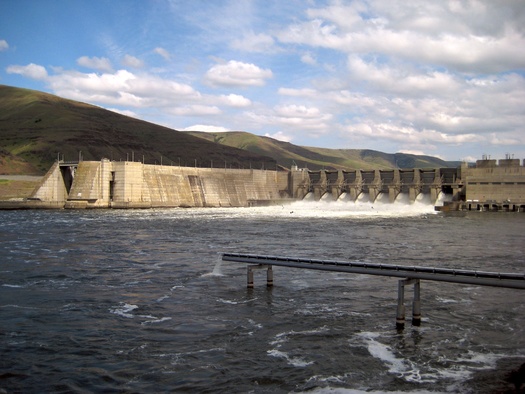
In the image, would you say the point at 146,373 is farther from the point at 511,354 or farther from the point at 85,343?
the point at 511,354

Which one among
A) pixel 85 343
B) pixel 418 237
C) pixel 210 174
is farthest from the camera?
pixel 210 174

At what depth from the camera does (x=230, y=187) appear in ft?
365

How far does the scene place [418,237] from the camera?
49.1 meters

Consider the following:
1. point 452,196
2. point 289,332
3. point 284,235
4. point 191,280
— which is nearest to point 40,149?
point 452,196

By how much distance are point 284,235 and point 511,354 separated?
35.5 meters

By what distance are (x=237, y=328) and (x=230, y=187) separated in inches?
3672

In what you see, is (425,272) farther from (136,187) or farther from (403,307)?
(136,187)

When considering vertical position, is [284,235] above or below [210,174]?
below

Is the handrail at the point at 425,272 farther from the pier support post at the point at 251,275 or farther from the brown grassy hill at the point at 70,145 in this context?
the brown grassy hill at the point at 70,145

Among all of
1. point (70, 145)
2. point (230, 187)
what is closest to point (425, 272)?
point (230, 187)

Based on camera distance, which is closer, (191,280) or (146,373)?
(146,373)

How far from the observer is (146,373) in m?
14.3

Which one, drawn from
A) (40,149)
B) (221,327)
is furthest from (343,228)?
(40,149)

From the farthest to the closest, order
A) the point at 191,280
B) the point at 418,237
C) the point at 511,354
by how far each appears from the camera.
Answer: the point at 418,237, the point at 191,280, the point at 511,354
